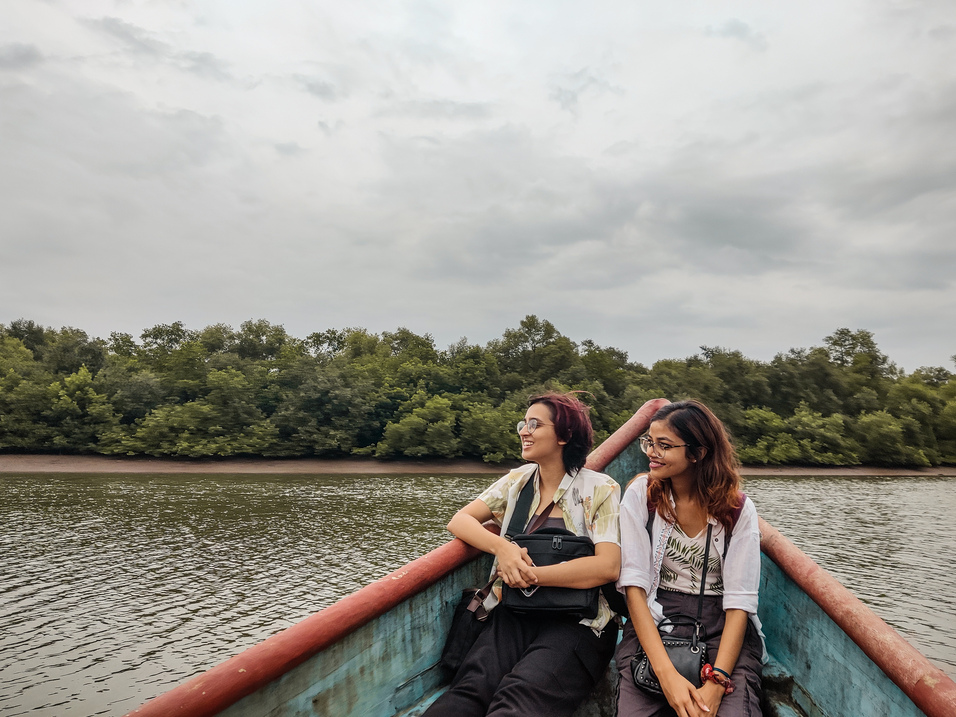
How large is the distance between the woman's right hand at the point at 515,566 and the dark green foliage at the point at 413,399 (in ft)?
75.9

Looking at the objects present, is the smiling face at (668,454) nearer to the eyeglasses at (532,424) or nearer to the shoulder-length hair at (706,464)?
the shoulder-length hair at (706,464)

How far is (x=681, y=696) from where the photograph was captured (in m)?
1.66

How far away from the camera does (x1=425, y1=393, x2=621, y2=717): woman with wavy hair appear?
1809 millimetres

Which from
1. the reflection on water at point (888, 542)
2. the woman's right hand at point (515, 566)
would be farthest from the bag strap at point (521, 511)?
the reflection on water at point (888, 542)

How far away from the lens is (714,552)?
193 centimetres

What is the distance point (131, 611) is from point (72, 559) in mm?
3860

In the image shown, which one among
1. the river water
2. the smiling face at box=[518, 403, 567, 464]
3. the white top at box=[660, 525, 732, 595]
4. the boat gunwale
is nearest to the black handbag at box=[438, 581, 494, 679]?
A: the smiling face at box=[518, 403, 567, 464]

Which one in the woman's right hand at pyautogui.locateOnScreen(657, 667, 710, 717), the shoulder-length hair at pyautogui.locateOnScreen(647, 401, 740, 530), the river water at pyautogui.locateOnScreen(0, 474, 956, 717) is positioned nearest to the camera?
the woman's right hand at pyautogui.locateOnScreen(657, 667, 710, 717)

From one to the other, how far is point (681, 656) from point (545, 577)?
455 millimetres

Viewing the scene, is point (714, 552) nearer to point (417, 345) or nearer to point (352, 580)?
point (352, 580)

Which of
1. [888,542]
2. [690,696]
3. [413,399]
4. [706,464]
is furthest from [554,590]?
[413,399]

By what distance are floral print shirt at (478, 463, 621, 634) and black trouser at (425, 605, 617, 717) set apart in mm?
80

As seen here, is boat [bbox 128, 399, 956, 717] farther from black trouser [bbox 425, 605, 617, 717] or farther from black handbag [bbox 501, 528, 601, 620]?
black handbag [bbox 501, 528, 601, 620]

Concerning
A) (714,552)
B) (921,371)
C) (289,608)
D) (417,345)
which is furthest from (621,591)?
(921,371)
